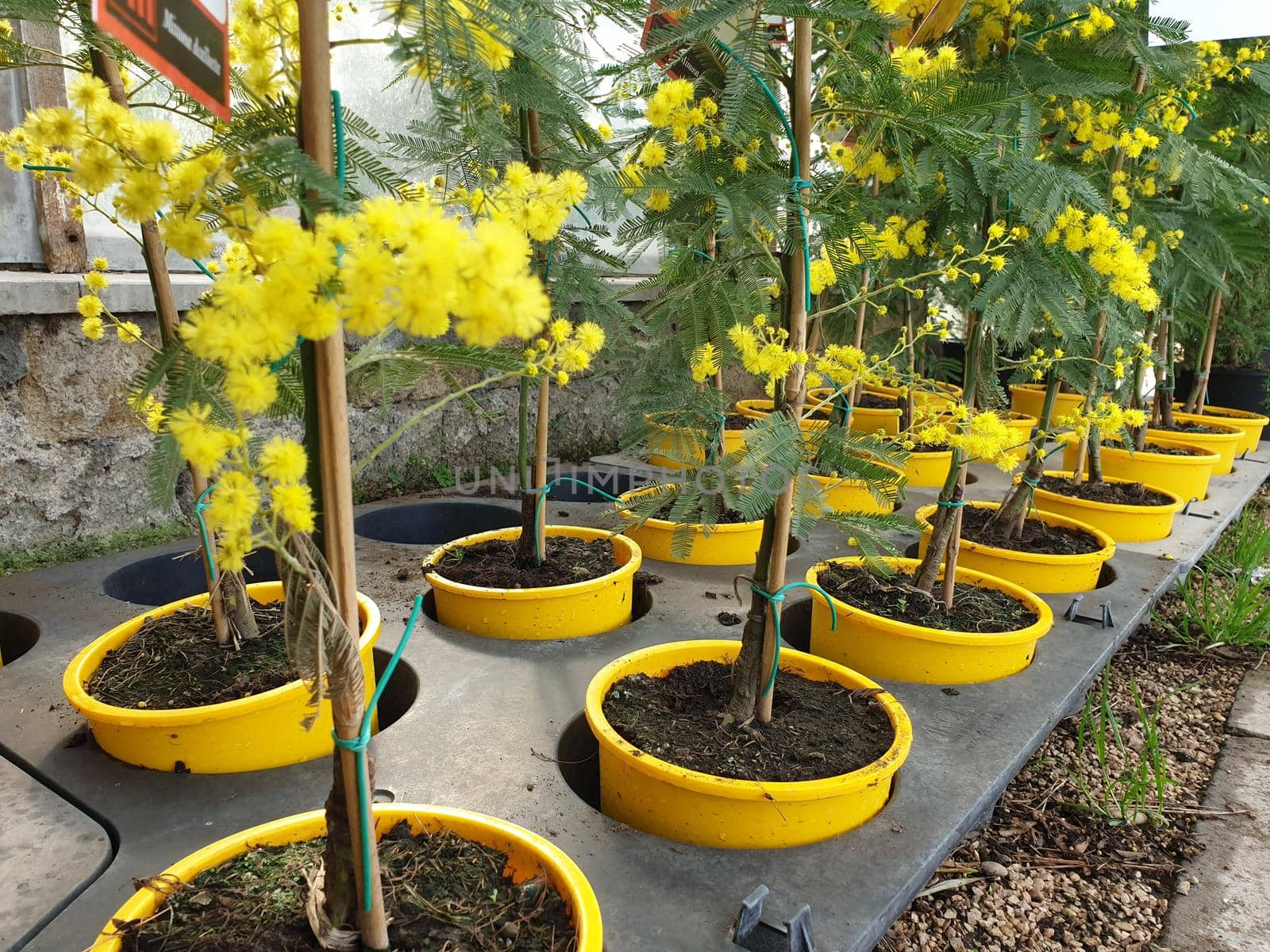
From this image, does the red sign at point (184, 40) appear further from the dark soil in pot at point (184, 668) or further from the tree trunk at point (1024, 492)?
the tree trunk at point (1024, 492)

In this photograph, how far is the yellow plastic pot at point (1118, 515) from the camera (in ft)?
11.1

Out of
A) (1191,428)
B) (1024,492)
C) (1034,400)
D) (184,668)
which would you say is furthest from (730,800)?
(1034,400)

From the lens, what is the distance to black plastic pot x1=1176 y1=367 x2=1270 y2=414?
629 centimetres

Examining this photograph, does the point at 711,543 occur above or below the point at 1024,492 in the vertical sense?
below

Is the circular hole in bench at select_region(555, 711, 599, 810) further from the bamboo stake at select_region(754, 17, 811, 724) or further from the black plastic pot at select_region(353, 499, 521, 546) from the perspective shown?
the black plastic pot at select_region(353, 499, 521, 546)

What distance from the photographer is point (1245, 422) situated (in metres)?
5.16

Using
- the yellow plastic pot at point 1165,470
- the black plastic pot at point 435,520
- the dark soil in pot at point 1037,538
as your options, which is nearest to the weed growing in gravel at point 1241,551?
the yellow plastic pot at point 1165,470

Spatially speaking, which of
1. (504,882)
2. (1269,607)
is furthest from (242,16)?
(1269,607)

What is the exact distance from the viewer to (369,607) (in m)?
2.03

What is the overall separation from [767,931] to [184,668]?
4.47 ft

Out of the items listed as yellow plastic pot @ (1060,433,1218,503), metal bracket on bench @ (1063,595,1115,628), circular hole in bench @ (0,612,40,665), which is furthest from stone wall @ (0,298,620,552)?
yellow plastic pot @ (1060,433,1218,503)

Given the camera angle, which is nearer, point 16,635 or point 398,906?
point 398,906

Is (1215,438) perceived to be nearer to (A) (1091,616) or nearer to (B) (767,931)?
(A) (1091,616)

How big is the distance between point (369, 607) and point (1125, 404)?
3.73 meters
